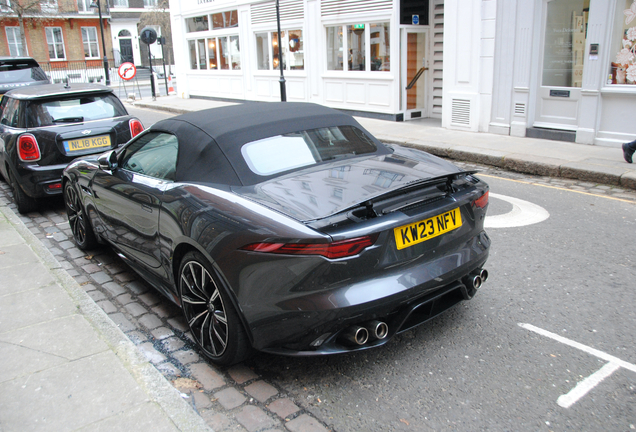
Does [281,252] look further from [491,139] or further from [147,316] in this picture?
[491,139]

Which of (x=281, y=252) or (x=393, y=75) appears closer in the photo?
(x=281, y=252)

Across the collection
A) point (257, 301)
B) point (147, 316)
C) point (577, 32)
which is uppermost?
point (577, 32)

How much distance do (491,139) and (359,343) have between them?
8756 mm

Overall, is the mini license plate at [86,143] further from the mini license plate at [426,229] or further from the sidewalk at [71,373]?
the mini license plate at [426,229]

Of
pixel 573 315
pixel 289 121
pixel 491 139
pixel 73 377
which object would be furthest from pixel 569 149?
pixel 73 377

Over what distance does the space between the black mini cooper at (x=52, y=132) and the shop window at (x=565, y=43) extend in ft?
25.9

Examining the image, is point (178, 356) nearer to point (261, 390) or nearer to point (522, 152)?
point (261, 390)

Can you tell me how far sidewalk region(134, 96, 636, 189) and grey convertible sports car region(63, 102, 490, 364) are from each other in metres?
4.97

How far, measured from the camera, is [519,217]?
20.0 ft

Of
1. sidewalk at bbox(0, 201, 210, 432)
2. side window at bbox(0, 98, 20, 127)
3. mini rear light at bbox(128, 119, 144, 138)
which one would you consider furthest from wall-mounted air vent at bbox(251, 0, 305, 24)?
sidewalk at bbox(0, 201, 210, 432)

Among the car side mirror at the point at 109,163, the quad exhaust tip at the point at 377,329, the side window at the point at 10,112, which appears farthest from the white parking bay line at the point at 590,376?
the side window at the point at 10,112

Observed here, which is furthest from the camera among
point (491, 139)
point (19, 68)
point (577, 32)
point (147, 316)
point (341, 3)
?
point (341, 3)

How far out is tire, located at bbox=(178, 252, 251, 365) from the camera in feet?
10.4

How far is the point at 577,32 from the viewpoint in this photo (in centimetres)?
1002
